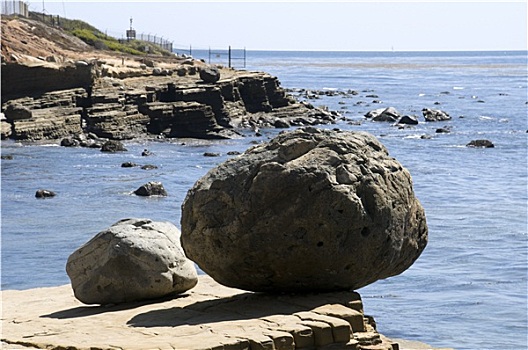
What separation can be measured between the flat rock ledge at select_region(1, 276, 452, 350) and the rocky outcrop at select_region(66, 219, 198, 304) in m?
0.16

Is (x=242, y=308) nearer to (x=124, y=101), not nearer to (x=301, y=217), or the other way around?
(x=301, y=217)

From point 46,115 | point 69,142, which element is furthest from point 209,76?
point 69,142

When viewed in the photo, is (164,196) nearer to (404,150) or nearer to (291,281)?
(404,150)

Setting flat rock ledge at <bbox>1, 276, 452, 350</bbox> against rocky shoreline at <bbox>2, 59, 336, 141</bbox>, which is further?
rocky shoreline at <bbox>2, 59, 336, 141</bbox>

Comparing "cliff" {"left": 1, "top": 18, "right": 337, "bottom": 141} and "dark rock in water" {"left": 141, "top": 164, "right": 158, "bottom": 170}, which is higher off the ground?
"cliff" {"left": 1, "top": 18, "right": 337, "bottom": 141}

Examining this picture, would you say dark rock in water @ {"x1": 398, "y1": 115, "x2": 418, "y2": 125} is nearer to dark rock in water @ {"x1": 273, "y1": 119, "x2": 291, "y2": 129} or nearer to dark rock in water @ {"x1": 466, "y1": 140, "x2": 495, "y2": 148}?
dark rock in water @ {"x1": 273, "y1": 119, "x2": 291, "y2": 129}

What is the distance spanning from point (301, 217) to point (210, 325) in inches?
56.7

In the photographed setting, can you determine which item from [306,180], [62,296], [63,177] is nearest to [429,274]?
[62,296]

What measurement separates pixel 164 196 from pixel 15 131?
1487cm

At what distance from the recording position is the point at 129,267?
12305mm

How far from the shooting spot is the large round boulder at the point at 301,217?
1109cm

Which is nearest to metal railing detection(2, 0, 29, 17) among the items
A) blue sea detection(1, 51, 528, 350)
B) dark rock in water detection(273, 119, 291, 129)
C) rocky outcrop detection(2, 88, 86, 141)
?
dark rock in water detection(273, 119, 291, 129)

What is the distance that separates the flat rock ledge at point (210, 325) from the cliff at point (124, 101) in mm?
34063

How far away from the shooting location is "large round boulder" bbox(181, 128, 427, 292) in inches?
436
